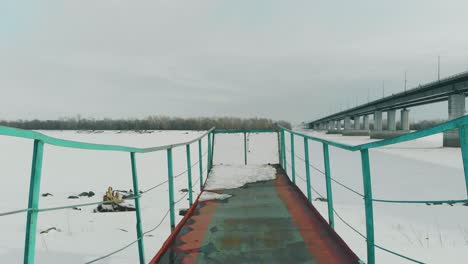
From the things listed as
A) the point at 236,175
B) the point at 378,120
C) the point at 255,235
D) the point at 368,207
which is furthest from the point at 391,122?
the point at 368,207

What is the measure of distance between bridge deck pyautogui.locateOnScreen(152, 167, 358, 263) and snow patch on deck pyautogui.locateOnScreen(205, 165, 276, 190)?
5.11ft

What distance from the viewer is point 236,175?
856 centimetres

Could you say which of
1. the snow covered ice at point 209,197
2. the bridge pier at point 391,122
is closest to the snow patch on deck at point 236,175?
the snow covered ice at point 209,197

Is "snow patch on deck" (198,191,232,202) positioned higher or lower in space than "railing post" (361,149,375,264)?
lower

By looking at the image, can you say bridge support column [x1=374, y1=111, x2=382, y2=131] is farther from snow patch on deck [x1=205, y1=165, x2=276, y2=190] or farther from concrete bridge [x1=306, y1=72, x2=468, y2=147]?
snow patch on deck [x1=205, y1=165, x2=276, y2=190]

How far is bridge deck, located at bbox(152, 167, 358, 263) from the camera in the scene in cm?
332

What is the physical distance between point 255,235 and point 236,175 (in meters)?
4.57

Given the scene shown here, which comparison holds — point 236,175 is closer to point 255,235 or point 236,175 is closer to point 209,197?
point 209,197

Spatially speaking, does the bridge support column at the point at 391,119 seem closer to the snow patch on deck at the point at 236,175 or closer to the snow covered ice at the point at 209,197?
the snow covered ice at the point at 209,197

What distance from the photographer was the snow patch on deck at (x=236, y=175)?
24.8ft

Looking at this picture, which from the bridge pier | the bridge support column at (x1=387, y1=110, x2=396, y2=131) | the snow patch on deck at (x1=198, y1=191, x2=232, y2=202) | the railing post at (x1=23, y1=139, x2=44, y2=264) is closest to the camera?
the railing post at (x1=23, y1=139, x2=44, y2=264)

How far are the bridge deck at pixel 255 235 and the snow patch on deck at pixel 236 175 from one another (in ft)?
5.11

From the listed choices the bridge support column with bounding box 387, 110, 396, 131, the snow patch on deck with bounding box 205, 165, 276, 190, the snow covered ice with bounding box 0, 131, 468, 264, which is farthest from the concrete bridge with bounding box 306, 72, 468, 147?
the snow patch on deck with bounding box 205, 165, 276, 190

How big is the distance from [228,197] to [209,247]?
2.68 metres
